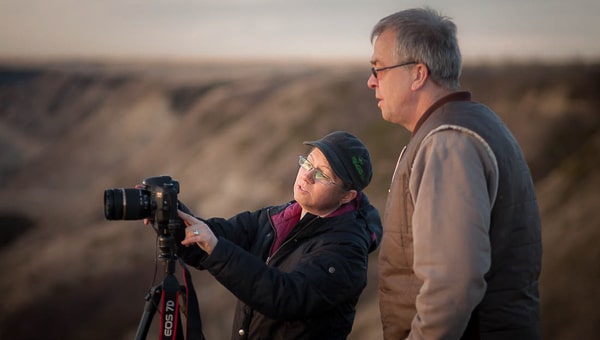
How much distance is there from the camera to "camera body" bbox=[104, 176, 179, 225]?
6.28 ft

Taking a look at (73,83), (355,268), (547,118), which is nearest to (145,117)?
(73,83)

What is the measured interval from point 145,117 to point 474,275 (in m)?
6.52

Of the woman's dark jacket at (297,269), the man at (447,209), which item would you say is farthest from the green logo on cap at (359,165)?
the man at (447,209)

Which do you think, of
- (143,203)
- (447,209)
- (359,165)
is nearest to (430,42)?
(447,209)

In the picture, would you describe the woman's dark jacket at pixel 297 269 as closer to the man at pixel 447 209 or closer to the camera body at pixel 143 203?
the camera body at pixel 143 203

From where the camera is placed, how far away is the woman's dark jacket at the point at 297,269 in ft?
6.02

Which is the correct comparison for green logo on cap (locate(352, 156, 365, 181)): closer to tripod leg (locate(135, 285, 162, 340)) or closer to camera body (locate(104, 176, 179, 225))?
camera body (locate(104, 176, 179, 225))

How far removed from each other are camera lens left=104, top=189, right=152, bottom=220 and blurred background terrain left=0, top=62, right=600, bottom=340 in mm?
4073

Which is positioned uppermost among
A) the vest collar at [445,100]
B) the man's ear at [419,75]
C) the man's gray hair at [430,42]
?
the man's gray hair at [430,42]

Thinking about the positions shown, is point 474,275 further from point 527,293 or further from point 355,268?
point 355,268

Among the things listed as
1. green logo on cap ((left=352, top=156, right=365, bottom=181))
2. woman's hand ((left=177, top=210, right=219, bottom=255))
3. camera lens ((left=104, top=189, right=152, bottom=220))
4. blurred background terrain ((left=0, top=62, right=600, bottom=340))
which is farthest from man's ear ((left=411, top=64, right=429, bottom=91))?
blurred background terrain ((left=0, top=62, right=600, bottom=340))

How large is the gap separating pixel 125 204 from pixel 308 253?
544mm

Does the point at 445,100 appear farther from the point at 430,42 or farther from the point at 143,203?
the point at 143,203

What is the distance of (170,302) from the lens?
193 cm
